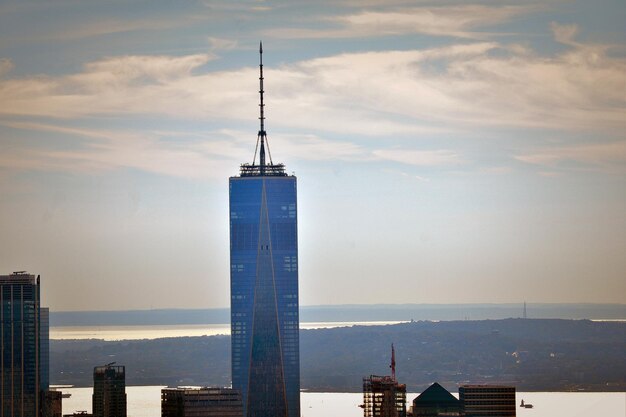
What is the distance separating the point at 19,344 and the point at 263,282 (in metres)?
20.7

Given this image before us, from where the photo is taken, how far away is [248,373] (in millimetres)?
99125

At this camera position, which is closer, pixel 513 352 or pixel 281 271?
pixel 281 271

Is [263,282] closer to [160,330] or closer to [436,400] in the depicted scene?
[436,400]

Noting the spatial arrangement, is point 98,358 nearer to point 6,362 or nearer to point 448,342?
point 448,342

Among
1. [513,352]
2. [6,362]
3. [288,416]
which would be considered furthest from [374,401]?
[513,352]

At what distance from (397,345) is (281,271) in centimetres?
7832

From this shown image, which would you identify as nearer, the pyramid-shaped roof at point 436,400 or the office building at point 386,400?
the office building at point 386,400

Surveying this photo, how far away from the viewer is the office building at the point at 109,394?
346ft

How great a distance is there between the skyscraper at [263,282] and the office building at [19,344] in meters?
15.8

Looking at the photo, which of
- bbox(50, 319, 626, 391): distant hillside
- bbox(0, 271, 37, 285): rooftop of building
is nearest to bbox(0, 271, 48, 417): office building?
bbox(0, 271, 37, 285): rooftop of building

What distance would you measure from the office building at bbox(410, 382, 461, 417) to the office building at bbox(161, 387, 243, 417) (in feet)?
35.0

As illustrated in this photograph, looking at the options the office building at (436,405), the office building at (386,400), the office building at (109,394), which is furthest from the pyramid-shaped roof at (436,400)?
the office building at (109,394)

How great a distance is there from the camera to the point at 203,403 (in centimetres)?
8812

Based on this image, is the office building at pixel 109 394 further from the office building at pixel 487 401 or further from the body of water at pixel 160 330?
the body of water at pixel 160 330
